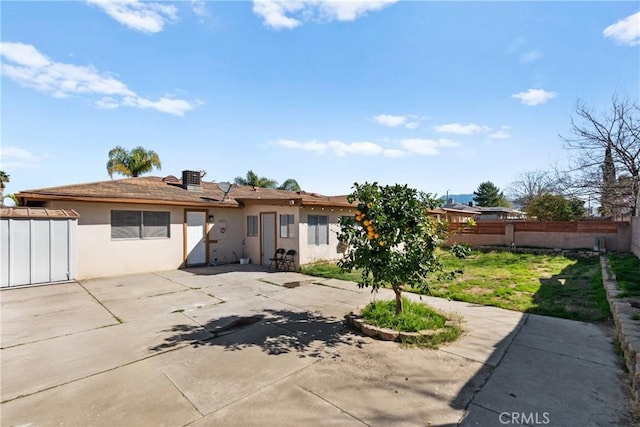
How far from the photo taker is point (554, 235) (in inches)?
536

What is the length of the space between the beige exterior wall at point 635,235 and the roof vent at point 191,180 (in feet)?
57.7

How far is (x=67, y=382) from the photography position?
3.14 meters

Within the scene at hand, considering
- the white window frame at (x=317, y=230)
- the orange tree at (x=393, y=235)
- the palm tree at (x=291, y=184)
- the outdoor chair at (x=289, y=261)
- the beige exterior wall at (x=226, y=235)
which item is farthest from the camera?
the palm tree at (x=291, y=184)

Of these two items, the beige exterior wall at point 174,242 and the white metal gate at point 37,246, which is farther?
the beige exterior wall at point 174,242

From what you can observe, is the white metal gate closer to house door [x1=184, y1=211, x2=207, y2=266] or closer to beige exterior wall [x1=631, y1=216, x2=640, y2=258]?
house door [x1=184, y1=211, x2=207, y2=266]

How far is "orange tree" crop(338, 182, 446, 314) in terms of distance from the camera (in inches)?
173

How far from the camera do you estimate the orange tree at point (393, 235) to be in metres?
4.40

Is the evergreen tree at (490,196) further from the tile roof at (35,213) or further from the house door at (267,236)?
the tile roof at (35,213)

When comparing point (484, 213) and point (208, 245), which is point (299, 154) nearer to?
point (208, 245)

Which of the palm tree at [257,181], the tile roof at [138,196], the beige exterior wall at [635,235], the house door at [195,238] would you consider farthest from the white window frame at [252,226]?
the palm tree at [257,181]

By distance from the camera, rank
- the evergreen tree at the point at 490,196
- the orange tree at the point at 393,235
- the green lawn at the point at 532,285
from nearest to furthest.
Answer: the orange tree at the point at 393,235 → the green lawn at the point at 532,285 → the evergreen tree at the point at 490,196

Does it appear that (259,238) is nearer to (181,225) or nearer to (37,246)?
(181,225)

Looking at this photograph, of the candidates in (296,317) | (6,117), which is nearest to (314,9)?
(296,317)

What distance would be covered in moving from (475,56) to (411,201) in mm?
8021
